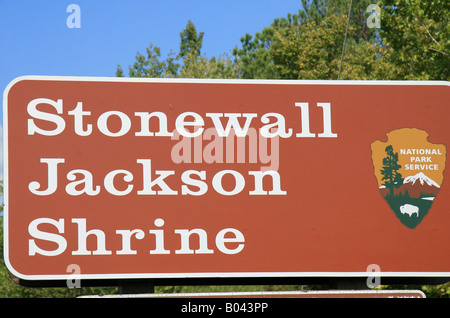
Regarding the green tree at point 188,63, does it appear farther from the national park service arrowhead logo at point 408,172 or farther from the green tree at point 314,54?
the national park service arrowhead logo at point 408,172

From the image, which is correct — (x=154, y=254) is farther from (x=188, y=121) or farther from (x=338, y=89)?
(x=338, y=89)

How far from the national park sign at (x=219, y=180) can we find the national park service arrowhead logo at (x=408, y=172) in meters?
0.01

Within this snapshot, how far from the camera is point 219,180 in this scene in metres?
6.41

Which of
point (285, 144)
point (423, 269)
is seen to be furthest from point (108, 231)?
point (423, 269)

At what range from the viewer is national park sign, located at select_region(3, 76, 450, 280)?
6176mm

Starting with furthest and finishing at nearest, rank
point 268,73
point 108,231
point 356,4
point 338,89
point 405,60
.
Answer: point 356,4
point 268,73
point 405,60
point 338,89
point 108,231

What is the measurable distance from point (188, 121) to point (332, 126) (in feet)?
4.79

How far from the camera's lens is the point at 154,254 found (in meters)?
6.21

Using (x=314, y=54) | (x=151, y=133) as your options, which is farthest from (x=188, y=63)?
(x=151, y=133)

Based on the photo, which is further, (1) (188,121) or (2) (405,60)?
(2) (405,60)

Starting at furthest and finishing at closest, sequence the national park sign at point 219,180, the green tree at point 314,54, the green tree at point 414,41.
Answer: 1. the green tree at point 314,54
2. the green tree at point 414,41
3. the national park sign at point 219,180

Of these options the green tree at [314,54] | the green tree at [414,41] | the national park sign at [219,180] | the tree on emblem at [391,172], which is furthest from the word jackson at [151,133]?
the green tree at [314,54]

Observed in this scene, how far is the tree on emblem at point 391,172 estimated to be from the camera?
652 cm
